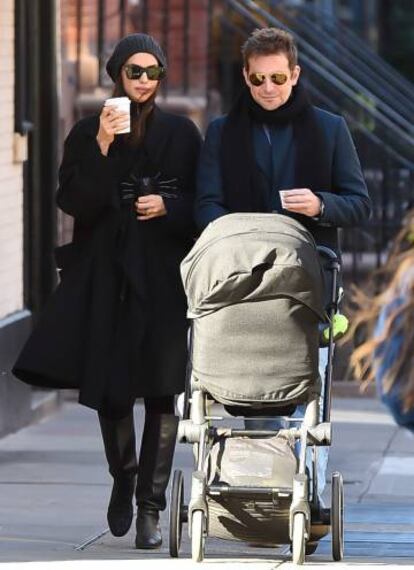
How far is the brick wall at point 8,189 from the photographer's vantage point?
10453 millimetres

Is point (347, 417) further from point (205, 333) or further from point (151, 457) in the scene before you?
point (205, 333)

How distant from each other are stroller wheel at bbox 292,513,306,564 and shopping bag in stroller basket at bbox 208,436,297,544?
0.31 ft

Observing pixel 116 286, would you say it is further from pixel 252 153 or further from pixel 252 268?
pixel 252 268

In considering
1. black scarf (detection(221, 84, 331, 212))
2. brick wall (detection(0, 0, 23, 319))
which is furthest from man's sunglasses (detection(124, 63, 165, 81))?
brick wall (detection(0, 0, 23, 319))

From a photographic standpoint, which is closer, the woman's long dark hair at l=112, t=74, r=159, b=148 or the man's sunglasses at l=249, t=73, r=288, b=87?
the man's sunglasses at l=249, t=73, r=288, b=87

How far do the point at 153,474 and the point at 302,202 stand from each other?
118 centimetres

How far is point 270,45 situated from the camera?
22.4ft

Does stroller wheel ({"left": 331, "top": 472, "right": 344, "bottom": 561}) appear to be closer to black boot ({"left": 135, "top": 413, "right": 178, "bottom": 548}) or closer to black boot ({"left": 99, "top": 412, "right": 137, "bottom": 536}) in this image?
black boot ({"left": 135, "top": 413, "right": 178, "bottom": 548})

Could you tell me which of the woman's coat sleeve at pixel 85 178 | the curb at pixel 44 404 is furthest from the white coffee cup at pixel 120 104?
the curb at pixel 44 404

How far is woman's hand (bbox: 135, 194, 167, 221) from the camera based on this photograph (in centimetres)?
700

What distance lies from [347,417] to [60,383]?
472cm

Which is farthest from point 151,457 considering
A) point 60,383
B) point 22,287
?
point 22,287

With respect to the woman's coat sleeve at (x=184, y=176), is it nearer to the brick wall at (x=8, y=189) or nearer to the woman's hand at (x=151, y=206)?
the woman's hand at (x=151, y=206)

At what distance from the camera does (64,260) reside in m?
7.20
